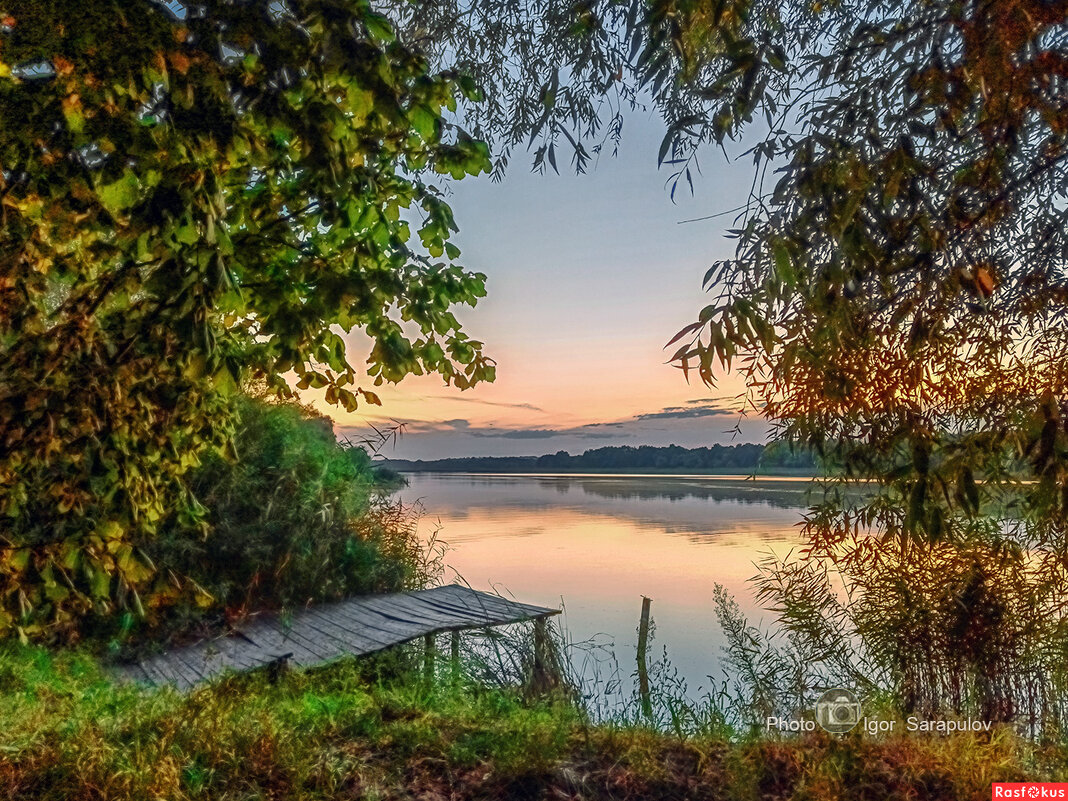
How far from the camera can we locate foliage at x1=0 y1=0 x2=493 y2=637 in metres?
1.46

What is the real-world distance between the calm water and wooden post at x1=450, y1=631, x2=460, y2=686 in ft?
3.11

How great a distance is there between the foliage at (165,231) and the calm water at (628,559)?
383 centimetres

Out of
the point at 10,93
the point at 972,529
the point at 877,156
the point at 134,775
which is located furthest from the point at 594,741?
the point at 972,529

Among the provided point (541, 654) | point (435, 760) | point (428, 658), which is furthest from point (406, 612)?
point (435, 760)

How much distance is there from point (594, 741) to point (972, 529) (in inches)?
141

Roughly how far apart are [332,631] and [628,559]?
35.1 feet

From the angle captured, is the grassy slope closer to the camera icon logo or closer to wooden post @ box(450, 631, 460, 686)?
the camera icon logo

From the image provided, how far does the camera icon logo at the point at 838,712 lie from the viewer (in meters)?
3.38

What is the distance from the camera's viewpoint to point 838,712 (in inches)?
141

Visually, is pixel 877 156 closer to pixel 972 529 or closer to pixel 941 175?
pixel 941 175

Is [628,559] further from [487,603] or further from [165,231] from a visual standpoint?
[165,231]

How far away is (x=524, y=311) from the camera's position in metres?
6.21

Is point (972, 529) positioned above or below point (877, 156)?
below

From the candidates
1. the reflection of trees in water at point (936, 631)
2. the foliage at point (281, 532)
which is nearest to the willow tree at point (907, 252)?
the reflection of trees in water at point (936, 631)
